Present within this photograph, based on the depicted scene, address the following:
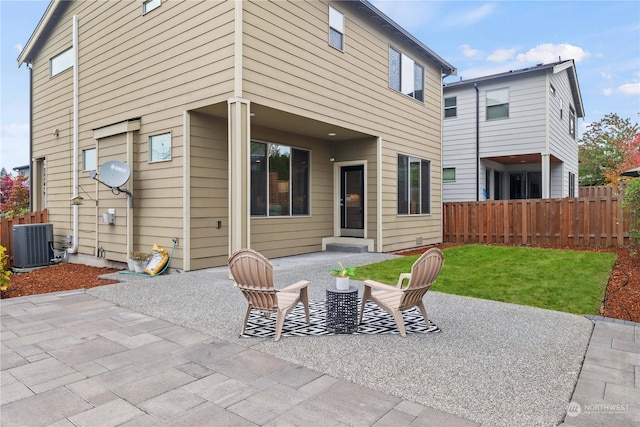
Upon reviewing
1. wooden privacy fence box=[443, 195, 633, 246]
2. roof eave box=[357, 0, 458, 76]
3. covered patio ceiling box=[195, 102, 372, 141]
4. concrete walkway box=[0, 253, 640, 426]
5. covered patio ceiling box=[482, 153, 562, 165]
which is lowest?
concrete walkway box=[0, 253, 640, 426]

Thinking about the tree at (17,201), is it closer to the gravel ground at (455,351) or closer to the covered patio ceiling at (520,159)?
the gravel ground at (455,351)

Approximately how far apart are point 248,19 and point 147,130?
3.23 m

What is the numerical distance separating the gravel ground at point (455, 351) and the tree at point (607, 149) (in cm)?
2274

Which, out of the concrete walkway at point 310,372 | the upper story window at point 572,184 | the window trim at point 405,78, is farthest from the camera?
the upper story window at point 572,184

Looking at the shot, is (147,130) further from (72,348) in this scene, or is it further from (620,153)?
(620,153)

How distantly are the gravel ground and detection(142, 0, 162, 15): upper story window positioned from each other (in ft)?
19.0

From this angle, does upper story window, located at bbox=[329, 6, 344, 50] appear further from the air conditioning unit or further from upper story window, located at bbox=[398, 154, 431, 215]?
the air conditioning unit

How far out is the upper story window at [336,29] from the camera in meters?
8.78

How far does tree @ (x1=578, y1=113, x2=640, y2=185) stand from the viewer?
22897mm

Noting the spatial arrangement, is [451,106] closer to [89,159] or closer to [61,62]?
[89,159]

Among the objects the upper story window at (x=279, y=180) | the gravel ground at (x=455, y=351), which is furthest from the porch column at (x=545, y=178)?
the gravel ground at (x=455, y=351)

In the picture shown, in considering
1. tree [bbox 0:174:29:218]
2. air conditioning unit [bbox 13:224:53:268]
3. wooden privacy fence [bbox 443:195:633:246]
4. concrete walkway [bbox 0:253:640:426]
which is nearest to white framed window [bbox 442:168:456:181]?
wooden privacy fence [bbox 443:195:633:246]

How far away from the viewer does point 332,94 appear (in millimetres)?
8727

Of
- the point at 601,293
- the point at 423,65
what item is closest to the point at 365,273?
the point at 601,293
